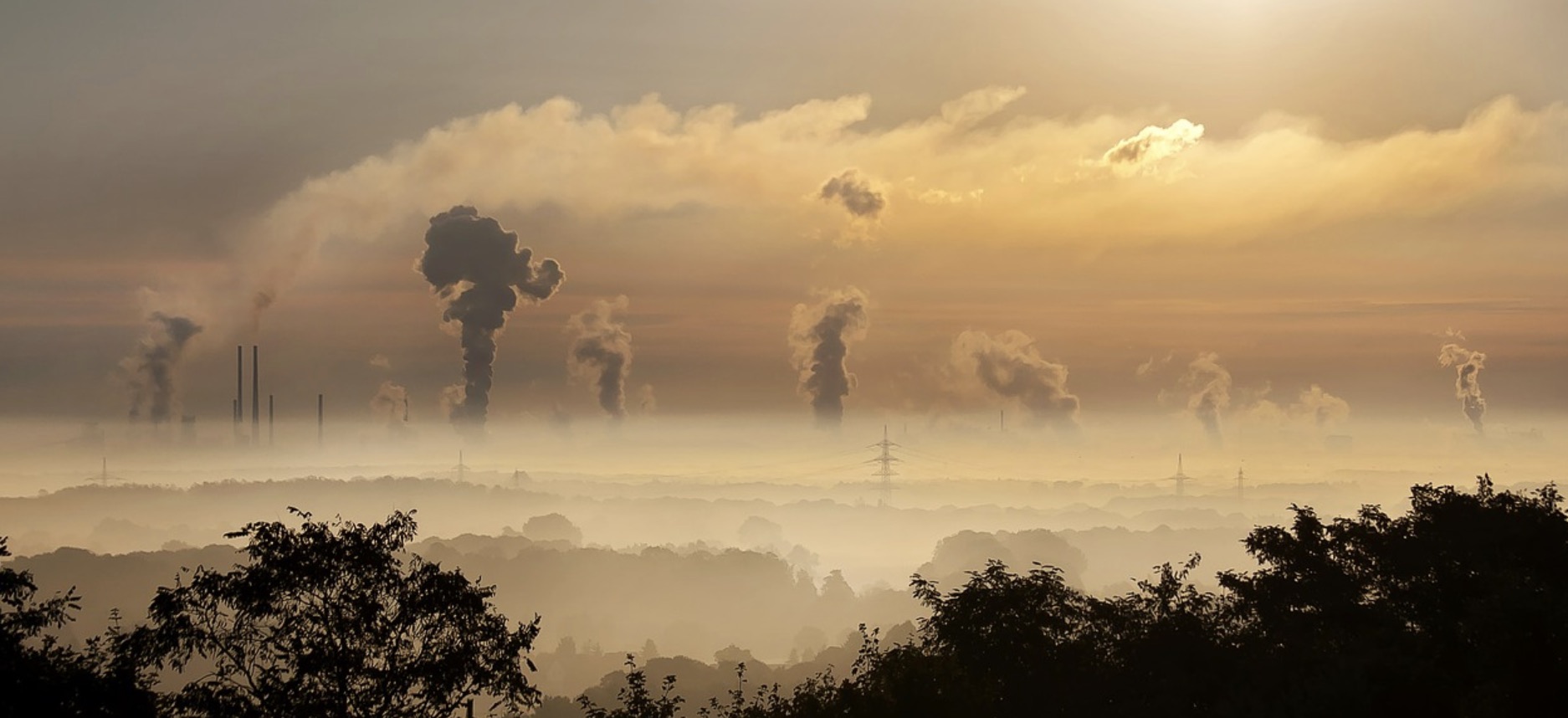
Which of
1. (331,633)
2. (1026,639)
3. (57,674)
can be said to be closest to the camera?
(57,674)

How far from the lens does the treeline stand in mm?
29531

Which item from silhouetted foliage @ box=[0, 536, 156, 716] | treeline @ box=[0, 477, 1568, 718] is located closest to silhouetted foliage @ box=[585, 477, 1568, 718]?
treeline @ box=[0, 477, 1568, 718]

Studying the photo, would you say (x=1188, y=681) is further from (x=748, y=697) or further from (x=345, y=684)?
(x=748, y=697)

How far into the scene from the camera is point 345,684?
29625mm

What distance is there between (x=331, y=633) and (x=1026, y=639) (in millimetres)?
25113

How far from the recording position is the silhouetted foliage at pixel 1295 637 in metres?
33.9

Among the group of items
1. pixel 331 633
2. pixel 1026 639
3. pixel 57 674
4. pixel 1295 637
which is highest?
pixel 331 633

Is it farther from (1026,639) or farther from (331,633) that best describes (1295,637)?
(331,633)

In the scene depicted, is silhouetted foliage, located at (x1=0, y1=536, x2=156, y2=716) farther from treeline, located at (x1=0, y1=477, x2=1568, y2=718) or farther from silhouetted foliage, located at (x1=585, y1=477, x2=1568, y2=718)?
silhouetted foliage, located at (x1=585, y1=477, x2=1568, y2=718)

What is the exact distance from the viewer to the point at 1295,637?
137 ft

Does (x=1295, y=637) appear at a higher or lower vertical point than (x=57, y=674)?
lower

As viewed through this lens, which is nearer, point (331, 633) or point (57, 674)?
point (57, 674)

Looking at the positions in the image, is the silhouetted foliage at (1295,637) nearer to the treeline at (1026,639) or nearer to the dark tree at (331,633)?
the treeline at (1026,639)

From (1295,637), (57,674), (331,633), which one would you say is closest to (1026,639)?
(1295,637)
